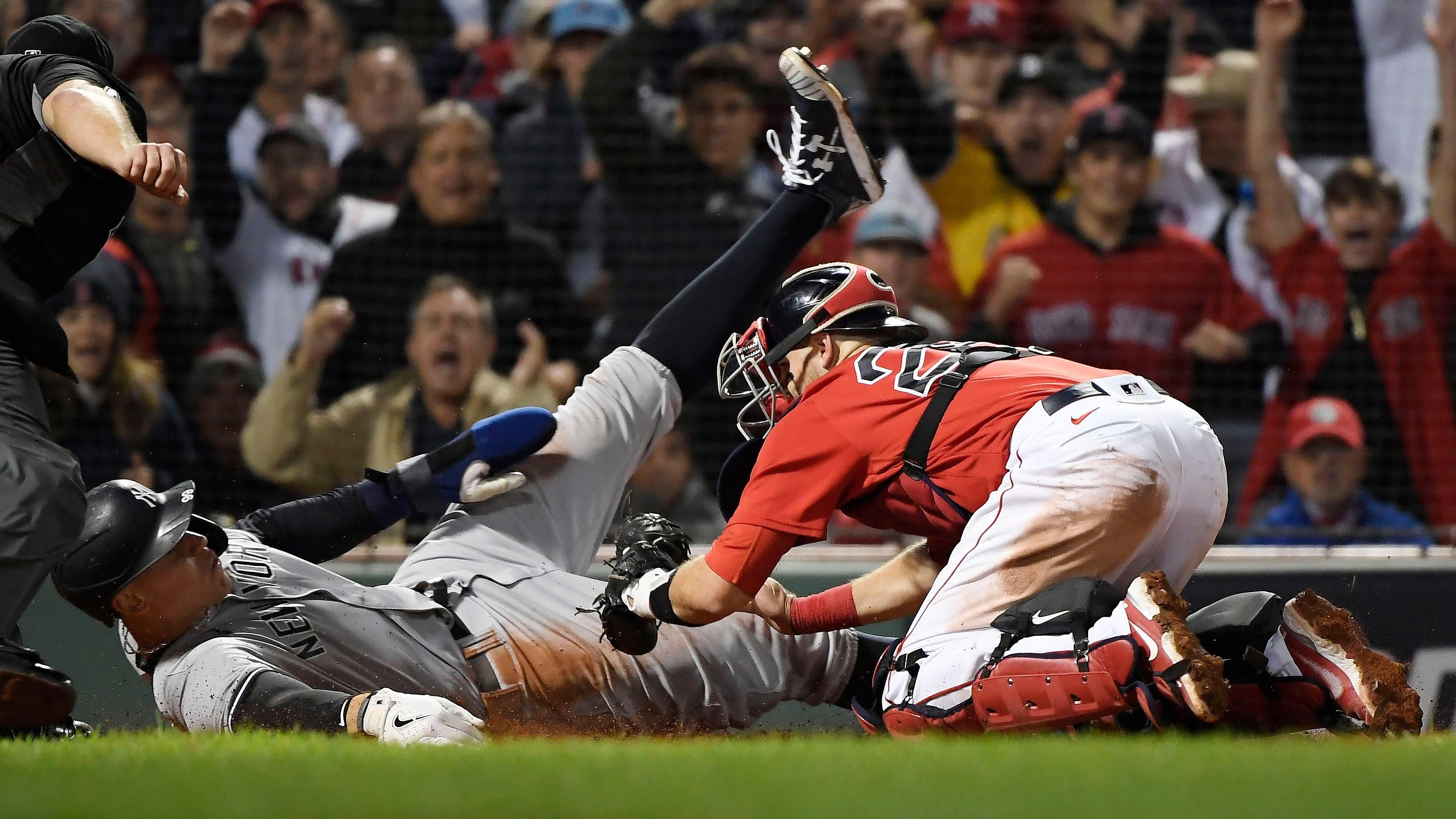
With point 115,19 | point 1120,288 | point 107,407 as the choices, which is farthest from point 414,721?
point 115,19

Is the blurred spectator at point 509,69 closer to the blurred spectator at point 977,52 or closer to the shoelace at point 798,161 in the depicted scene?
the blurred spectator at point 977,52

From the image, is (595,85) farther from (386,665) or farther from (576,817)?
(576,817)

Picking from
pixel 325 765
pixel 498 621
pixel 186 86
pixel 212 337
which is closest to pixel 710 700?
pixel 498 621

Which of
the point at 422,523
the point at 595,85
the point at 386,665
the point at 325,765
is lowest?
the point at 422,523

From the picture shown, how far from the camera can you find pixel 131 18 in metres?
7.51

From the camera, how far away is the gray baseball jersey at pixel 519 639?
11.8 feet

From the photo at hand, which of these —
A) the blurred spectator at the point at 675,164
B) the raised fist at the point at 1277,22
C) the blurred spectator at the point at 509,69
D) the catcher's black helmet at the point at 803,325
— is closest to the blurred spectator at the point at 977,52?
the blurred spectator at the point at 675,164

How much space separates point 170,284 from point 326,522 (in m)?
3.24

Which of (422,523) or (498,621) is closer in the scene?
(498,621)

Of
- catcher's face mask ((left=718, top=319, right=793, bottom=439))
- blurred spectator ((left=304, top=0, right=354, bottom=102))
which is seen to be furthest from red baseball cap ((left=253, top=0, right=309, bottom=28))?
catcher's face mask ((left=718, top=319, right=793, bottom=439))

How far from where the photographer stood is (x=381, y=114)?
743 cm

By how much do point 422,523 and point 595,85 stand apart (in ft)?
7.52

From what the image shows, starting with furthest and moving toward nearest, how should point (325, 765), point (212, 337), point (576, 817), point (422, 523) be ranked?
point (212, 337) < point (422, 523) < point (325, 765) < point (576, 817)

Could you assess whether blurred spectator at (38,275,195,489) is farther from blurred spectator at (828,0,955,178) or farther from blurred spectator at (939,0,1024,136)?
blurred spectator at (939,0,1024,136)
